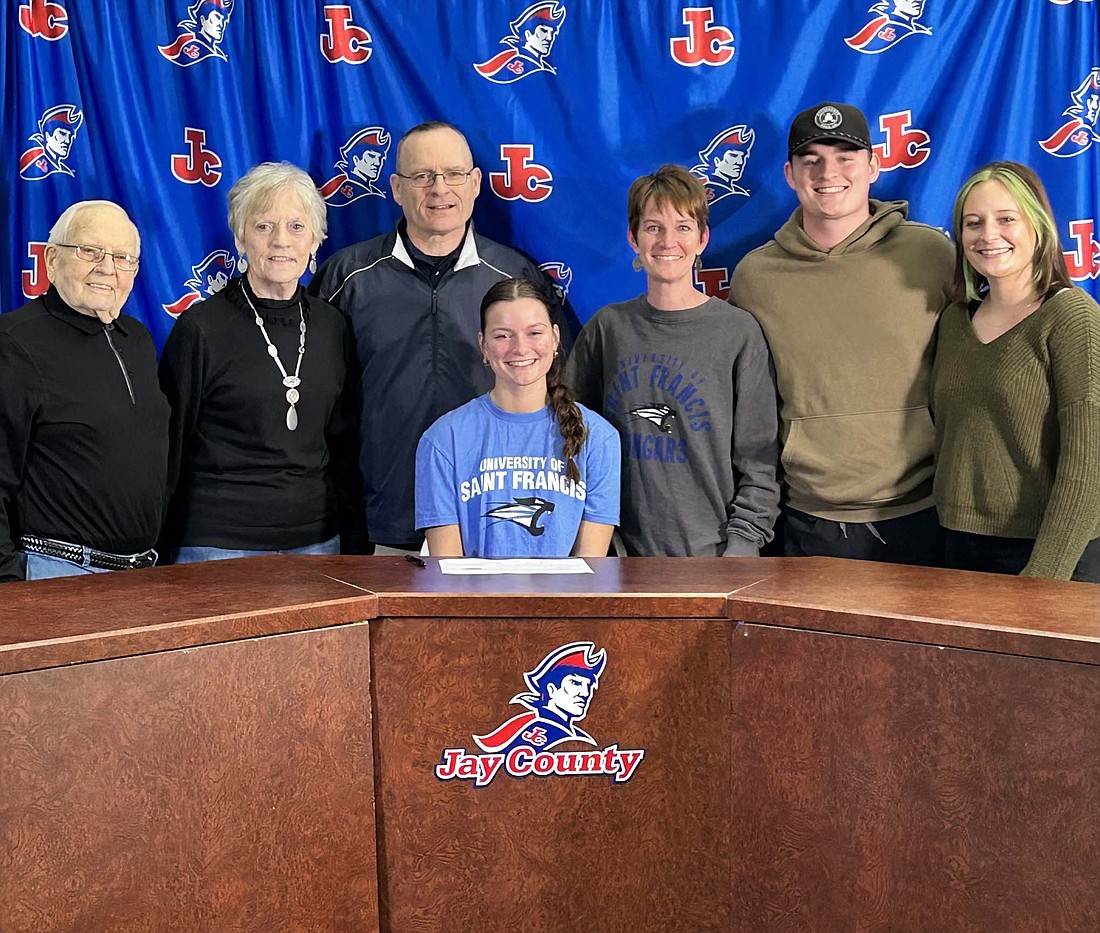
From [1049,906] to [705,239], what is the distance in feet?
6.42

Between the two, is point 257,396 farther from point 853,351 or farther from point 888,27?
point 888,27

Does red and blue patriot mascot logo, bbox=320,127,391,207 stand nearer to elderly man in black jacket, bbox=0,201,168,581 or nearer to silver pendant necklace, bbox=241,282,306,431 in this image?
silver pendant necklace, bbox=241,282,306,431

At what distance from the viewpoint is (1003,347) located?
108 inches

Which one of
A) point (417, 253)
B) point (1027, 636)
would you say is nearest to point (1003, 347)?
point (1027, 636)

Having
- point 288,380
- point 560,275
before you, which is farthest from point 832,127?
point 288,380

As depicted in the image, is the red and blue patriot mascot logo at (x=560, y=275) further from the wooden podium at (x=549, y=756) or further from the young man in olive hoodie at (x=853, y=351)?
the wooden podium at (x=549, y=756)

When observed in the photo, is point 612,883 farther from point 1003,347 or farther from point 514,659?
point 1003,347

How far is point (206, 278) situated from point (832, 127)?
6.53 ft

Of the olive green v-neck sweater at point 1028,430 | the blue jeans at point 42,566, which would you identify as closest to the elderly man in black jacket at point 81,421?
the blue jeans at point 42,566

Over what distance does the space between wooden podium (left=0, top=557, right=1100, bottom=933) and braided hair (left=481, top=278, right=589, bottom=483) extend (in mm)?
732

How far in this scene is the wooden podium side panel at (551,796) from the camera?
2.02m

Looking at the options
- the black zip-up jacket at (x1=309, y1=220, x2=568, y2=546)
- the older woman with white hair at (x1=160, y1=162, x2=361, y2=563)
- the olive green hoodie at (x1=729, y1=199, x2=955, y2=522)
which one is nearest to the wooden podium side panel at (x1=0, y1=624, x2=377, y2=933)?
the older woman with white hair at (x1=160, y1=162, x2=361, y2=563)

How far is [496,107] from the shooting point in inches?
143

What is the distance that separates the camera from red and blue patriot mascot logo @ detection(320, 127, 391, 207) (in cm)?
368
